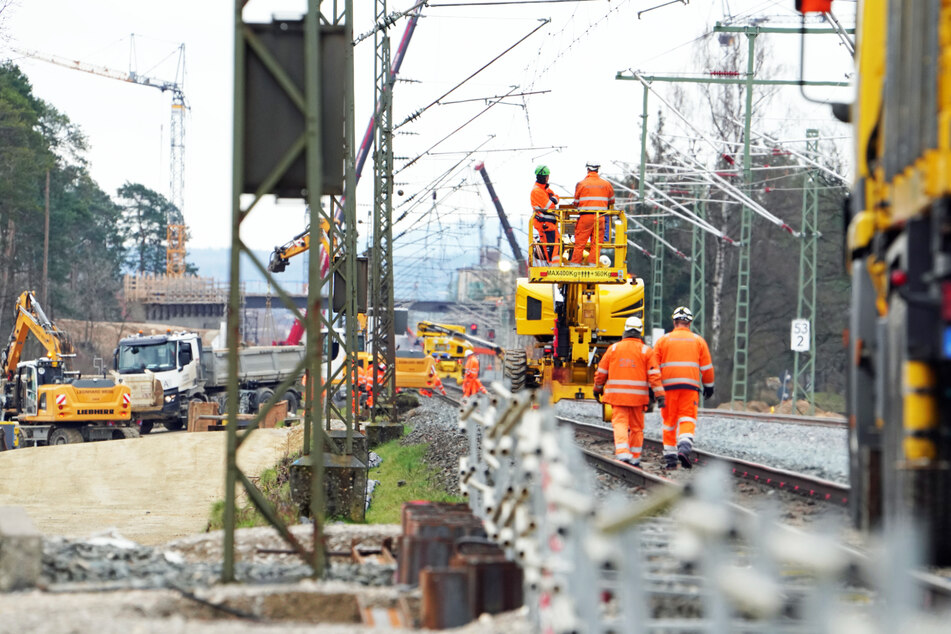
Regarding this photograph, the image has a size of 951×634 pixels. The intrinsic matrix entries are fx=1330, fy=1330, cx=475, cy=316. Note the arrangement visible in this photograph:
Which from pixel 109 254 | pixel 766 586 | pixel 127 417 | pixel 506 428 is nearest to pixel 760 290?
pixel 127 417

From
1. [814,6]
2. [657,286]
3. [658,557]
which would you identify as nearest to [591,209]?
[814,6]

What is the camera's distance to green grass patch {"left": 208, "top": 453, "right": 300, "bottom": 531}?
47.9 feet

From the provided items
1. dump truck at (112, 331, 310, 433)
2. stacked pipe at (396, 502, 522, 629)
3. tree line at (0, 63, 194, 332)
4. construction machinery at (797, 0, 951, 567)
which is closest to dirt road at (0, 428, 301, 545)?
dump truck at (112, 331, 310, 433)

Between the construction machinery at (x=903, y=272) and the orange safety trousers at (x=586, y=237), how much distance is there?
12.3 m

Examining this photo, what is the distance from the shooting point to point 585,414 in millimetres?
28844

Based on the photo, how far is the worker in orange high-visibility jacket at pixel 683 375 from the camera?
1415 cm

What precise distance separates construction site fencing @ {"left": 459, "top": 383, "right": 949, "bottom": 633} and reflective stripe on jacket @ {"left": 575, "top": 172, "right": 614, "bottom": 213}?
32.1ft

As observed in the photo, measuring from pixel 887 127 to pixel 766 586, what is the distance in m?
3.49

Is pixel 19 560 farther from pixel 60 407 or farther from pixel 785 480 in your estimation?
pixel 60 407

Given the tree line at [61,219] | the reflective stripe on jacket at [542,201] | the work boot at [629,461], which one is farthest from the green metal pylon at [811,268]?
the tree line at [61,219]

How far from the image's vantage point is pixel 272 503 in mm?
16016

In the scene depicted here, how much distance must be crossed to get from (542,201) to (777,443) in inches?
196

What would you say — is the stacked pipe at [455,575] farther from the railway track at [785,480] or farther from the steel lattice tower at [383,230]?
the steel lattice tower at [383,230]

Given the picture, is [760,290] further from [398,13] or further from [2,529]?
[2,529]
